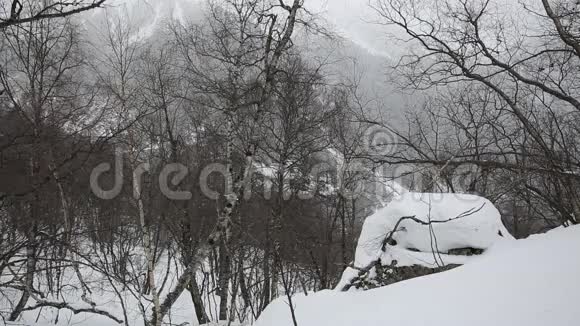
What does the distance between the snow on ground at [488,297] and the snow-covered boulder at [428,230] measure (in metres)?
1.02

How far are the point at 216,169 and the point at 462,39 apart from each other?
855cm

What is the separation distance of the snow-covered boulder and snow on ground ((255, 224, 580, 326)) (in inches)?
40.4

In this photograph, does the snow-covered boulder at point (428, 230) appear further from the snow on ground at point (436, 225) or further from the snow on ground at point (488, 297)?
the snow on ground at point (488, 297)

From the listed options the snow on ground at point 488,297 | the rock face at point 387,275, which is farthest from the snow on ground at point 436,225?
the snow on ground at point 488,297

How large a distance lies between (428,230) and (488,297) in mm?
2674

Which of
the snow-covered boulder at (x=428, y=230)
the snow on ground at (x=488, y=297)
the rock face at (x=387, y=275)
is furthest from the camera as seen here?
the rock face at (x=387, y=275)

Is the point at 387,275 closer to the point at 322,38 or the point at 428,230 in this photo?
the point at 428,230

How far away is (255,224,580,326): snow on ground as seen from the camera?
212 cm

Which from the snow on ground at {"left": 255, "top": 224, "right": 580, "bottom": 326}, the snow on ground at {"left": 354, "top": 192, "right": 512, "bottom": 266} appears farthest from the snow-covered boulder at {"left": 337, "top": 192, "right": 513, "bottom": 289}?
the snow on ground at {"left": 255, "top": 224, "right": 580, "bottom": 326}

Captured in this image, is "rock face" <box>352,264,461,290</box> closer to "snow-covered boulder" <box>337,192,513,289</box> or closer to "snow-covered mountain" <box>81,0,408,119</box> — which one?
"snow-covered boulder" <box>337,192,513,289</box>

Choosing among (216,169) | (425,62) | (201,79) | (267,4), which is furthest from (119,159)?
(425,62)

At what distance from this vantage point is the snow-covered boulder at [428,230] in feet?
15.7

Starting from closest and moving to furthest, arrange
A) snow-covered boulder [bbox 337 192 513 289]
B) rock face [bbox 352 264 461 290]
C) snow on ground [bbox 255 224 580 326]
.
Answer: snow on ground [bbox 255 224 580 326] → snow-covered boulder [bbox 337 192 513 289] → rock face [bbox 352 264 461 290]

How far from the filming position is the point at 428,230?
5094mm
